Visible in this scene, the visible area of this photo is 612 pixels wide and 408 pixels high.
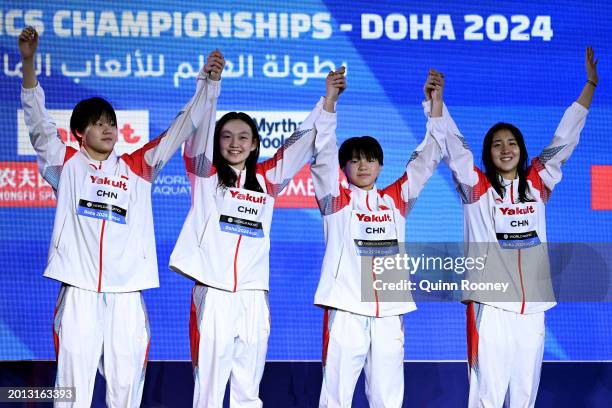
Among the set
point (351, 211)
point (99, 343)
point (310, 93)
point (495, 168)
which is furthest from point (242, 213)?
point (310, 93)

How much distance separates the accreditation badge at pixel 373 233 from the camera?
3.93m

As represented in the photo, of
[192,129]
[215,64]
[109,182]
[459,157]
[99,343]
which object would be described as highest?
[215,64]

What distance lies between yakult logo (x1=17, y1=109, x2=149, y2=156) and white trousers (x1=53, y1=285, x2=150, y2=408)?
157 cm

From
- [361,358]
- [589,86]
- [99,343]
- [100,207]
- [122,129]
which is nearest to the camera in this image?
A: [99,343]

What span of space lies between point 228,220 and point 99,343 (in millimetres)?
763

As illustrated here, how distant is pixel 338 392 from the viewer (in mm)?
3787

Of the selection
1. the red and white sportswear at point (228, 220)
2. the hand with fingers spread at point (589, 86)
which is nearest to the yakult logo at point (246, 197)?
the red and white sportswear at point (228, 220)

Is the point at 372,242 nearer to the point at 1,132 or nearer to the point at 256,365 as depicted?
the point at 256,365

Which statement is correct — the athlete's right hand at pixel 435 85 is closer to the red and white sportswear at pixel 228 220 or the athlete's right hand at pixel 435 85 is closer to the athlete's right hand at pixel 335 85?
the athlete's right hand at pixel 335 85

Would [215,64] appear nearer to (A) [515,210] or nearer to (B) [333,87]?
(B) [333,87]

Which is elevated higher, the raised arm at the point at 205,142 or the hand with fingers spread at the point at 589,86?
the hand with fingers spread at the point at 589,86

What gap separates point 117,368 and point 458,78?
8.86 feet

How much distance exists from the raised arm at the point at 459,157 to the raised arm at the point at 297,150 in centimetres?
45

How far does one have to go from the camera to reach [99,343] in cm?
362
